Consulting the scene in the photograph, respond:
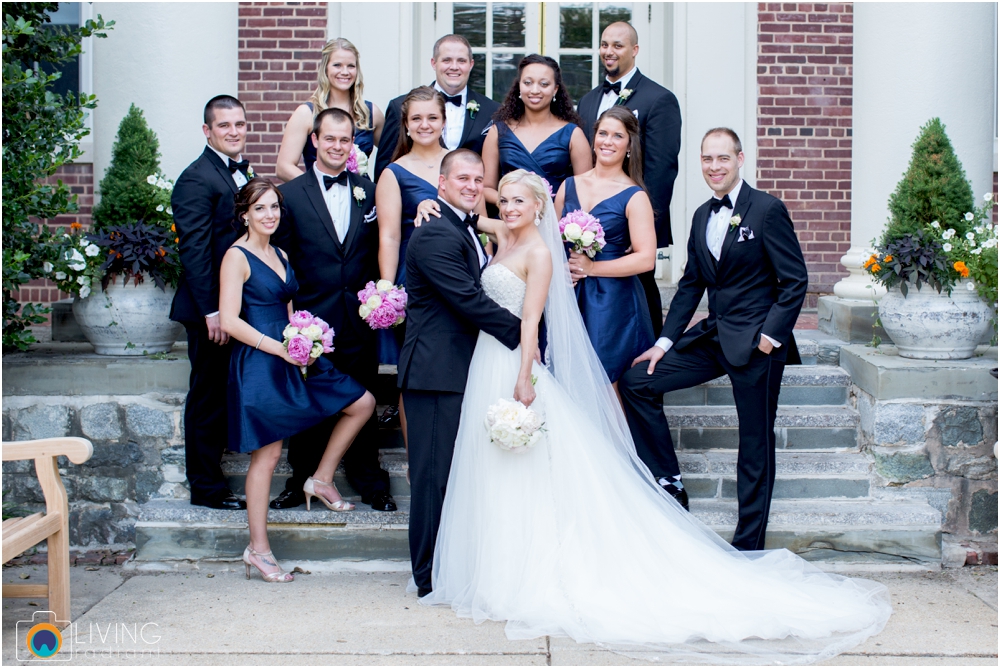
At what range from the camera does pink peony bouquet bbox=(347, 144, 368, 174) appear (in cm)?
510

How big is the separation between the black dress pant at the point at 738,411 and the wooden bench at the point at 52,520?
2590 mm

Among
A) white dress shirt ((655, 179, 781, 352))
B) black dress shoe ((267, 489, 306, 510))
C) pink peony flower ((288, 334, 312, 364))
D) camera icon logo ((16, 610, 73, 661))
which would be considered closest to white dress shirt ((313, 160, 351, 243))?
pink peony flower ((288, 334, 312, 364))

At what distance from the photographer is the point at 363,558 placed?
495 cm

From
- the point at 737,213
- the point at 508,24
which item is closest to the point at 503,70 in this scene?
the point at 508,24

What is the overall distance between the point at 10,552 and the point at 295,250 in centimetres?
192

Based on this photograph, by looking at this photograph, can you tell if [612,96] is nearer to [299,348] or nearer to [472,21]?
[299,348]

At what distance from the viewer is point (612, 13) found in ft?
26.5

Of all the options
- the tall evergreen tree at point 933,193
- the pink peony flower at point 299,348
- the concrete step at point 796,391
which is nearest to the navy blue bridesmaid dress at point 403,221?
the pink peony flower at point 299,348

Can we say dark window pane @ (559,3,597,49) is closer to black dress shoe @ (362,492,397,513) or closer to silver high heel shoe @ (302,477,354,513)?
black dress shoe @ (362,492,397,513)

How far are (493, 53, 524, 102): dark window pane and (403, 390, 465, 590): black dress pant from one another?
4.40 metres

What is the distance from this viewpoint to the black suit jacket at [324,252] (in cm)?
488

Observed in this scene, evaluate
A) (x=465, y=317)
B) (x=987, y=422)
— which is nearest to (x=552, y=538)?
(x=465, y=317)

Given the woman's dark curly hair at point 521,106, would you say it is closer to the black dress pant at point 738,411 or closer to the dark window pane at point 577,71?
the black dress pant at point 738,411

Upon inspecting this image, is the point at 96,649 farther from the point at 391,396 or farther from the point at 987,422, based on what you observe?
the point at 987,422
